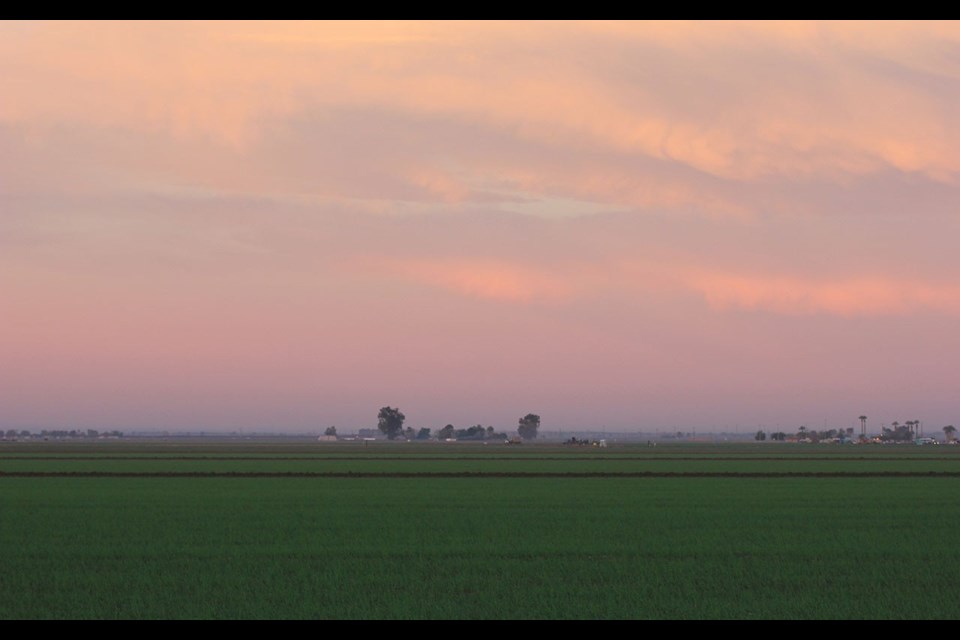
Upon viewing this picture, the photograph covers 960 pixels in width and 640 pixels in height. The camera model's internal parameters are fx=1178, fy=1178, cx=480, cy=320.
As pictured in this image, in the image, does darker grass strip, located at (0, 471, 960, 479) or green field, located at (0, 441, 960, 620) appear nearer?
green field, located at (0, 441, 960, 620)

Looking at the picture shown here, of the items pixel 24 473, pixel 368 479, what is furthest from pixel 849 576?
pixel 24 473

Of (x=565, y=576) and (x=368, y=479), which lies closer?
(x=565, y=576)

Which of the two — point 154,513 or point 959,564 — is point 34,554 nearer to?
point 154,513

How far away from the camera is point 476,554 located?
27.5 m

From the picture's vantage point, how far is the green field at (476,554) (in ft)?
65.3

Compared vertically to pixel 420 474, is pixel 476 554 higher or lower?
lower

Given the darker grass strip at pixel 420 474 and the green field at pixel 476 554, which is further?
the darker grass strip at pixel 420 474

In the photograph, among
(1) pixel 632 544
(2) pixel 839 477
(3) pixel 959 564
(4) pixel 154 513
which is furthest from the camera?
(2) pixel 839 477

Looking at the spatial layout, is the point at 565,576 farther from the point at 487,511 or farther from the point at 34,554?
the point at 487,511

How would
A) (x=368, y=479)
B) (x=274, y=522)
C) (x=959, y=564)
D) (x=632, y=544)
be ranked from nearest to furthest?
(x=959, y=564)
(x=632, y=544)
(x=274, y=522)
(x=368, y=479)

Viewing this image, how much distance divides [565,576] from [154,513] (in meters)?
21.4

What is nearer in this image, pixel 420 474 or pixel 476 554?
pixel 476 554

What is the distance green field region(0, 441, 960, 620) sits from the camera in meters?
19.9

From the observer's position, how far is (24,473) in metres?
74.5
